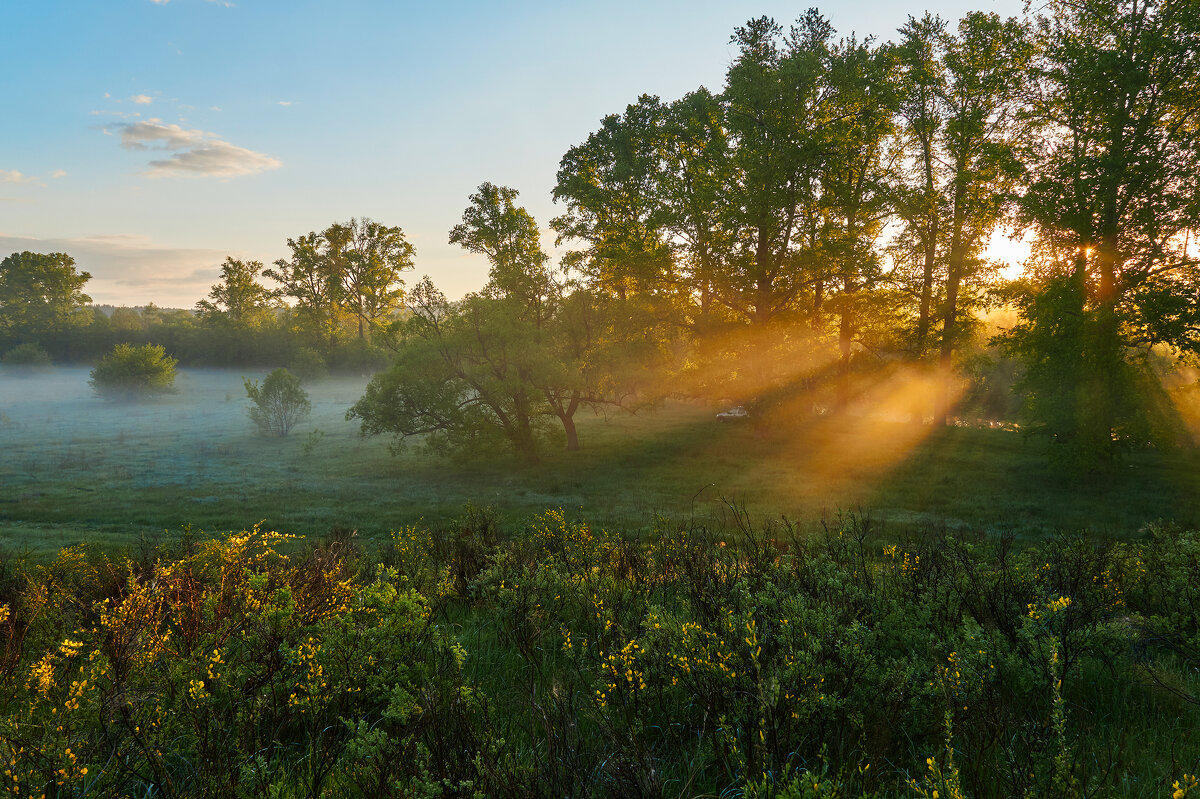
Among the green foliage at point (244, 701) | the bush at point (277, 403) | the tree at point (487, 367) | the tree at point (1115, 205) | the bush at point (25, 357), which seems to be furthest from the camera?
the bush at point (25, 357)

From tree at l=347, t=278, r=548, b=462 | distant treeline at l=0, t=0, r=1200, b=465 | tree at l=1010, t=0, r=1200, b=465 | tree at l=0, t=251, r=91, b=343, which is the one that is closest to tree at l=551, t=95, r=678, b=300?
distant treeline at l=0, t=0, r=1200, b=465

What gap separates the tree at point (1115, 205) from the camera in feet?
47.7

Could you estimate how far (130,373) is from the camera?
4381 centimetres

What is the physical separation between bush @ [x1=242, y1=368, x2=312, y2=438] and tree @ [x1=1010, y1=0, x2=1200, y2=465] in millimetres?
34490

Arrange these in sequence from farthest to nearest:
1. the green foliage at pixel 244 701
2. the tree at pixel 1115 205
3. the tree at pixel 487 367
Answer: the tree at pixel 487 367 → the tree at pixel 1115 205 → the green foliage at pixel 244 701

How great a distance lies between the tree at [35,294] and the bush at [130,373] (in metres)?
22.3

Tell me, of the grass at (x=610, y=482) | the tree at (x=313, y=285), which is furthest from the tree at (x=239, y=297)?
the grass at (x=610, y=482)

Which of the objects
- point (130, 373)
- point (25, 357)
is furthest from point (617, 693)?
point (25, 357)

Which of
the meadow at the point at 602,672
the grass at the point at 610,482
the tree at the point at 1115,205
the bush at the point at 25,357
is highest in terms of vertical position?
the tree at the point at 1115,205

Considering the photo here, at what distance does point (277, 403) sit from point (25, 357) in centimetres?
4057

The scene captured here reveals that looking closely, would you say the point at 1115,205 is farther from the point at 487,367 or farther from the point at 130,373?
the point at 130,373

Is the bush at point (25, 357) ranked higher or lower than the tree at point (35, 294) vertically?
lower

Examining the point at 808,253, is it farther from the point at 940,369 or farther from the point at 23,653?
the point at 23,653

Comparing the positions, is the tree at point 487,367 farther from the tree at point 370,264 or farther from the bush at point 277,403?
the tree at point 370,264
